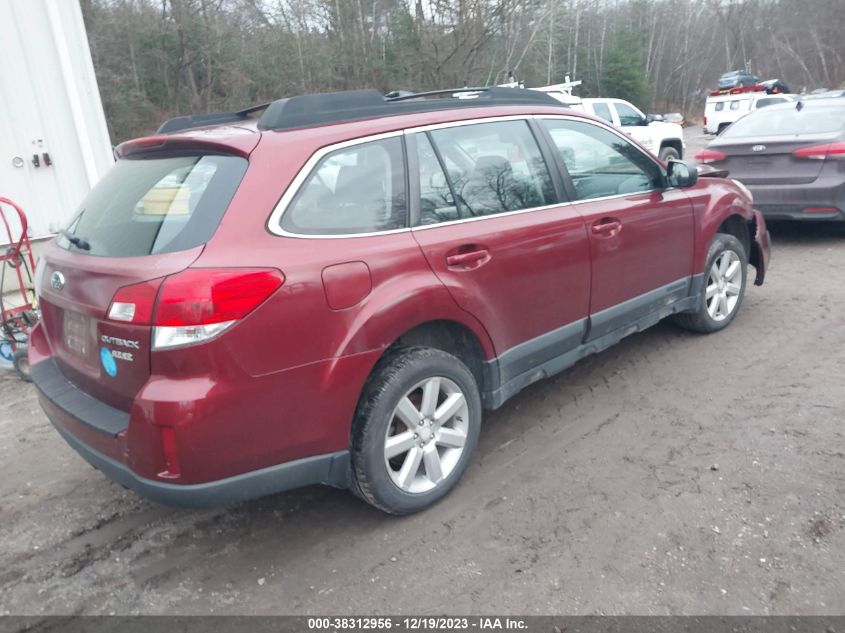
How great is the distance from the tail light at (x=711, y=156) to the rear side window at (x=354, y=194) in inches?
234

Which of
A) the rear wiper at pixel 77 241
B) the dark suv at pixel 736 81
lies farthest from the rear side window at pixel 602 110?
the dark suv at pixel 736 81

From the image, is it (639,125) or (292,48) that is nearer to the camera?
(639,125)

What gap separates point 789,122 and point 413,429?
689 cm

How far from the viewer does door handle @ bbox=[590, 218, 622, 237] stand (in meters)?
3.86

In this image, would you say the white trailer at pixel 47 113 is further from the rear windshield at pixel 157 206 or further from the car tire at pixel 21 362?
the rear windshield at pixel 157 206

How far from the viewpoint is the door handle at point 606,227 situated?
3.86 m

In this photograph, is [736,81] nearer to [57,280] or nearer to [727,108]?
[727,108]

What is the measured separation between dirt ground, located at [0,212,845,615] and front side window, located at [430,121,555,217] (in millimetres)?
1318

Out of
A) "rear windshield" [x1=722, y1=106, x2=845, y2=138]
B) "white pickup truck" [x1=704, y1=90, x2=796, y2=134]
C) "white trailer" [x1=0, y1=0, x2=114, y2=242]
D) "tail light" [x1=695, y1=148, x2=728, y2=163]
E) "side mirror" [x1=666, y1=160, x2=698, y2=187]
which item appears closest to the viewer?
"side mirror" [x1=666, y1=160, x2=698, y2=187]

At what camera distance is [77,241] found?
2.97 metres

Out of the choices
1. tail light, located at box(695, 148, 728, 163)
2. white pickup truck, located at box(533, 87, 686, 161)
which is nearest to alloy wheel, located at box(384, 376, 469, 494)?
tail light, located at box(695, 148, 728, 163)

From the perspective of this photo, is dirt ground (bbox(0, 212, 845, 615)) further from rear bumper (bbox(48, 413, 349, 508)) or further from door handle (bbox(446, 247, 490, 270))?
door handle (bbox(446, 247, 490, 270))

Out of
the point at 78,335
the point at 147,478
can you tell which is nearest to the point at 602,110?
the point at 78,335

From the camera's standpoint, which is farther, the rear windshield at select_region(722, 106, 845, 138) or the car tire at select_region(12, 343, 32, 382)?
the rear windshield at select_region(722, 106, 845, 138)
